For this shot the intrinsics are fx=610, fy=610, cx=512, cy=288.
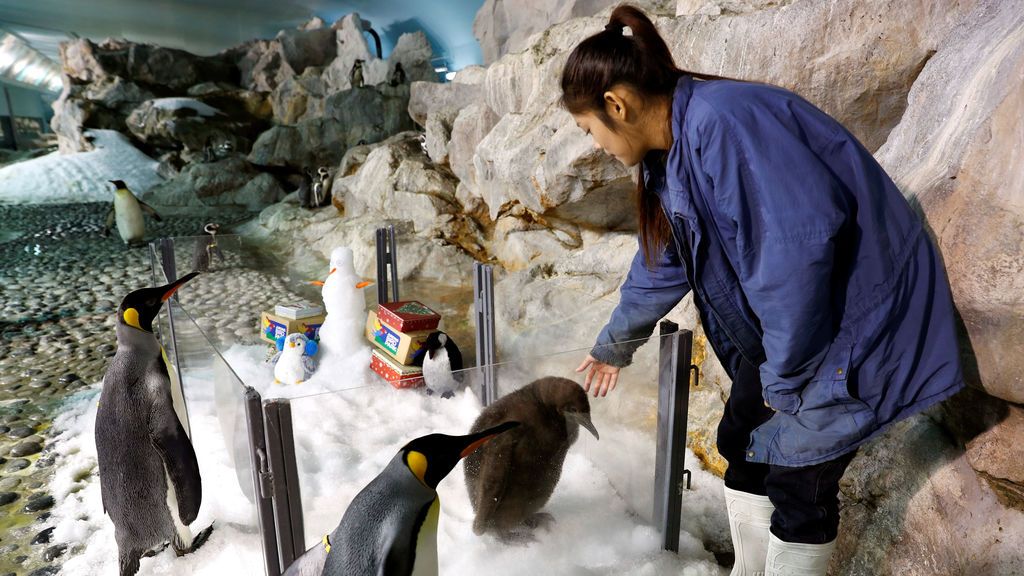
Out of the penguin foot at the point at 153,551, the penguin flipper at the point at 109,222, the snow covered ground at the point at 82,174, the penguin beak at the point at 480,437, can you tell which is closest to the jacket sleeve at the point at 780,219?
the penguin beak at the point at 480,437

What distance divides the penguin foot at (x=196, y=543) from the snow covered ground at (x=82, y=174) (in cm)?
1025

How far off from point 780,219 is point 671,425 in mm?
893

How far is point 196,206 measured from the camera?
1056cm

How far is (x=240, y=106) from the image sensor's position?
13.6 meters

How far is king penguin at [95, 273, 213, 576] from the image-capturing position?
1.77 meters

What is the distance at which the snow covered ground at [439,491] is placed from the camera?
127 cm

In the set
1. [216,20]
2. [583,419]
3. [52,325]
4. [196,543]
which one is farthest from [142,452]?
[216,20]

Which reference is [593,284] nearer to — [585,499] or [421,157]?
[585,499]

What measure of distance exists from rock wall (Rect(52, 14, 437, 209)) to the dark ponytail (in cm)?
1021

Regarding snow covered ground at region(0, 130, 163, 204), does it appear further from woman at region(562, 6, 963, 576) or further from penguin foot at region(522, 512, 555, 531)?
woman at region(562, 6, 963, 576)

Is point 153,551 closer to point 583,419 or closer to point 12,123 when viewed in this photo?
point 583,419

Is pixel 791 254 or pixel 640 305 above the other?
pixel 791 254

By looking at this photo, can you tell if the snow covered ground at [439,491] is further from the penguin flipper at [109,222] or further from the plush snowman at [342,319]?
the penguin flipper at [109,222]

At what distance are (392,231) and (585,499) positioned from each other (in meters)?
2.66
